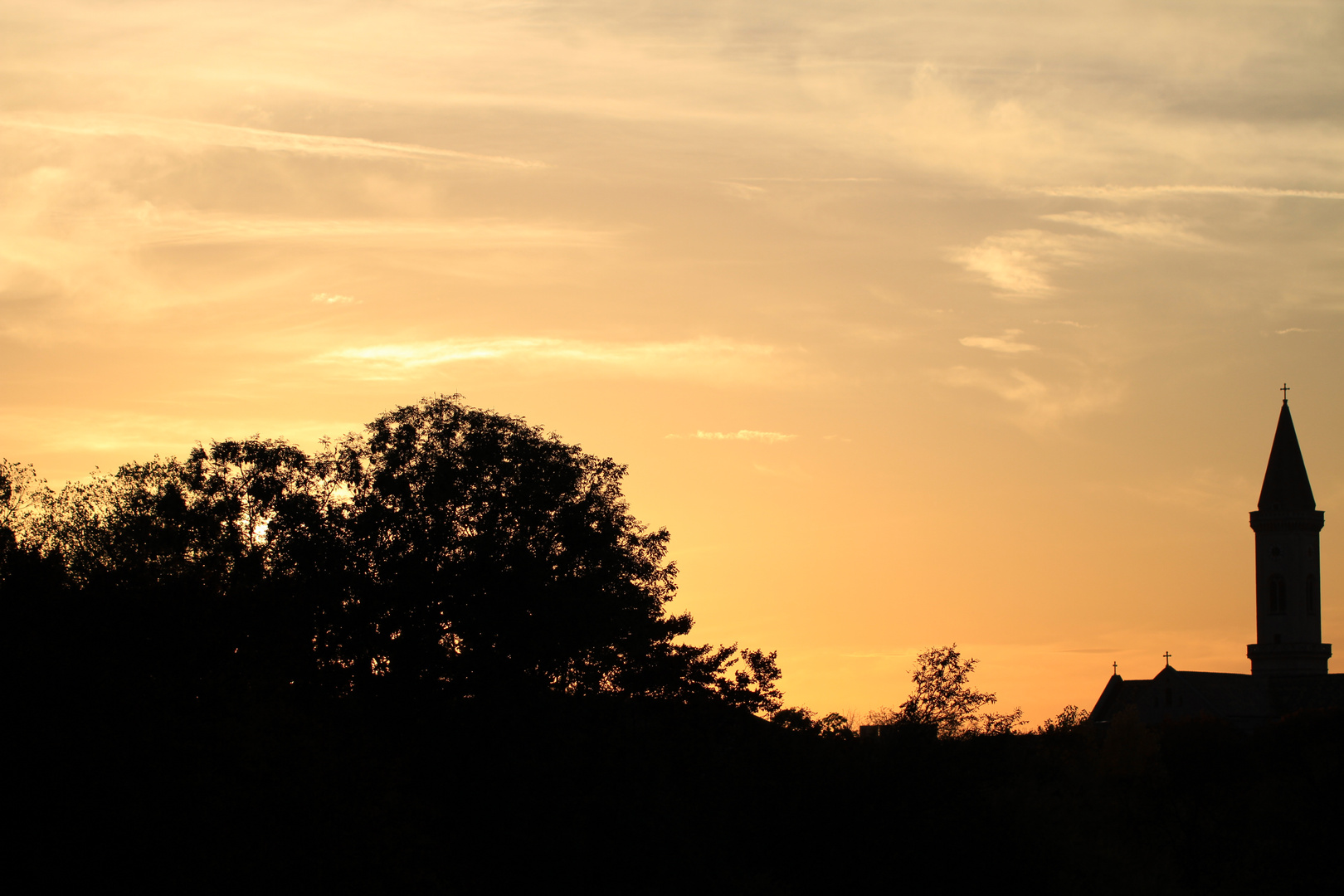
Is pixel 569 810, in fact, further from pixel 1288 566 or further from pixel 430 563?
pixel 1288 566

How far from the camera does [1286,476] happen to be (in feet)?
468

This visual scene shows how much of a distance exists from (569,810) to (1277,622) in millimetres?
125322

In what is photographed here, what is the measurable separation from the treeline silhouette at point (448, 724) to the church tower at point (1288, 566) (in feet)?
306

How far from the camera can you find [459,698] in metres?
41.7

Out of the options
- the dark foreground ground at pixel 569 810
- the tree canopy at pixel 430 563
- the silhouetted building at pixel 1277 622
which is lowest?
the dark foreground ground at pixel 569 810

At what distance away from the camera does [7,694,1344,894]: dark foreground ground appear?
1110 inches

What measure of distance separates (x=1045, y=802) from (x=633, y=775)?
53.1 ft

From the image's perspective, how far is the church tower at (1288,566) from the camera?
463 feet

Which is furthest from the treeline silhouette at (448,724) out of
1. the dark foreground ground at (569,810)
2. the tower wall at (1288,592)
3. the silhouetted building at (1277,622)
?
the tower wall at (1288,592)

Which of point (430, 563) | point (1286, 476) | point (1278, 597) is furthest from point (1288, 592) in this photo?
point (430, 563)

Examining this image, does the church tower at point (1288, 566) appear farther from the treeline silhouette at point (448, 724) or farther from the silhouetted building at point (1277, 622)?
the treeline silhouette at point (448, 724)

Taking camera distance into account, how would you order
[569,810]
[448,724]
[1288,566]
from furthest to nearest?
[1288,566], [448,724], [569,810]

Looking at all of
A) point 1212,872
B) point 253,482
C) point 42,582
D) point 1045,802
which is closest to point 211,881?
point 42,582

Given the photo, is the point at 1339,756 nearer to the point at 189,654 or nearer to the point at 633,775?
the point at 633,775
